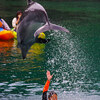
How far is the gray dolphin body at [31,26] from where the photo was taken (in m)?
3.69

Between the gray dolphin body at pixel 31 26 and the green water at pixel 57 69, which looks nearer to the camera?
the gray dolphin body at pixel 31 26

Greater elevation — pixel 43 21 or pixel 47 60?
pixel 43 21

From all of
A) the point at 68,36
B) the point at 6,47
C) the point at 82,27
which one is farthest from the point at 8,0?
the point at 6,47

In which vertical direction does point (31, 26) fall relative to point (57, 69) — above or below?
above

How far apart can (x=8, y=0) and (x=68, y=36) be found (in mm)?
45462

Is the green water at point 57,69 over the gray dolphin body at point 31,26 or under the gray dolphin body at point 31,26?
under

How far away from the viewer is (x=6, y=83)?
16.5 meters

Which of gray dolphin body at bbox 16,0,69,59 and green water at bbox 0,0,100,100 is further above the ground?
gray dolphin body at bbox 16,0,69,59

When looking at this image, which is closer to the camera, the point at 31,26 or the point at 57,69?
the point at 31,26

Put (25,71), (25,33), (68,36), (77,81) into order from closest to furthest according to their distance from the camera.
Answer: (25,33) < (77,81) < (25,71) < (68,36)

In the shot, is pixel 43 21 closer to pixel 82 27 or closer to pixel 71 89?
pixel 71 89

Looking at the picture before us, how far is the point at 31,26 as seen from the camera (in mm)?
3797

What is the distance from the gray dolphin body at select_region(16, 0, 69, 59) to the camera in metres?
3.69

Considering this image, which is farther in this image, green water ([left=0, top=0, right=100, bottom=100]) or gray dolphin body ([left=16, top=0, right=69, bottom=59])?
green water ([left=0, top=0, right=100, bottom=100])
